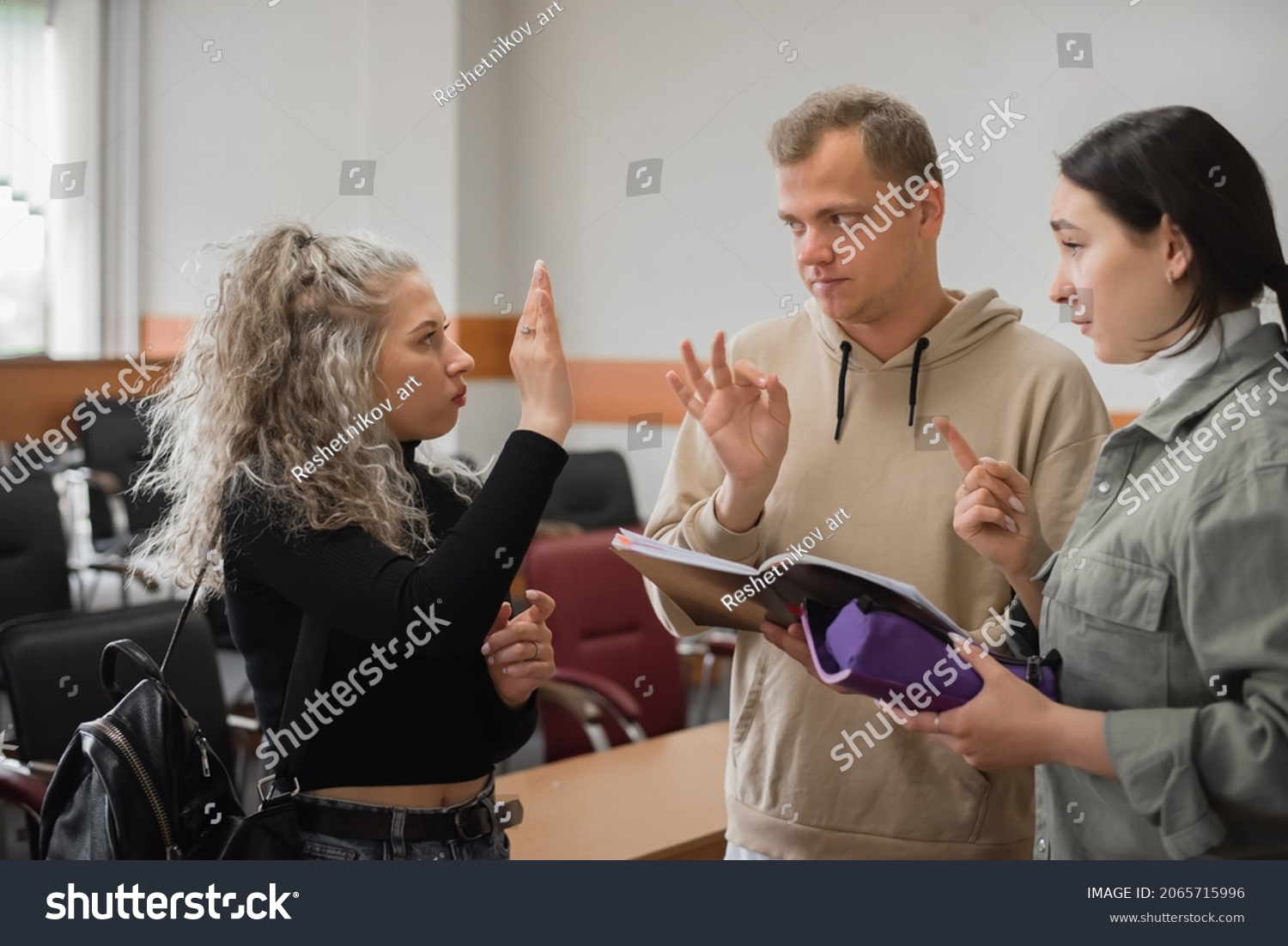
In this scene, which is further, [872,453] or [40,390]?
[40,390]

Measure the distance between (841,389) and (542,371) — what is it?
1.41ft

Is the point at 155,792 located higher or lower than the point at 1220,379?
lower

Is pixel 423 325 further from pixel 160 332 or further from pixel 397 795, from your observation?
pixel 160 332

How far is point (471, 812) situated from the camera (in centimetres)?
135

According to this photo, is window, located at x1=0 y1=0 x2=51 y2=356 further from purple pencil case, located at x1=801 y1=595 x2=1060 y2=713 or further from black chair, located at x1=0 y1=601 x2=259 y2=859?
purple pencil case, located at x1=801 y1=595 x2=1060 y2=713

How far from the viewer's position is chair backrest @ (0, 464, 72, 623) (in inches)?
124

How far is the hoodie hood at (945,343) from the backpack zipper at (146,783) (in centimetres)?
92

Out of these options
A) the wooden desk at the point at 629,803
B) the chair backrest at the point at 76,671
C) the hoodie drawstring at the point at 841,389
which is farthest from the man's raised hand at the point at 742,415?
the chair backrest at the point at 76,671

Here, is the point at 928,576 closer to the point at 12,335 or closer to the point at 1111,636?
the point at 1111,636

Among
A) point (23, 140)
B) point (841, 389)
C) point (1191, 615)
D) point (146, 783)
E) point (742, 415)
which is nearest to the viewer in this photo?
point (1191, 615)

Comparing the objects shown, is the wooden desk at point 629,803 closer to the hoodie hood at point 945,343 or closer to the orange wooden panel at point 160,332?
the hoodie hood at point 945,343

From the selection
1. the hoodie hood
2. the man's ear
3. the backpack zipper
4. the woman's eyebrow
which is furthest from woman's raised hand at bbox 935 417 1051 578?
the backpack zipper

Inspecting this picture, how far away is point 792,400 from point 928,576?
30 centimetres

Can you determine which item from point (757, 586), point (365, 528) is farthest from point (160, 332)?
point (757, 586)
